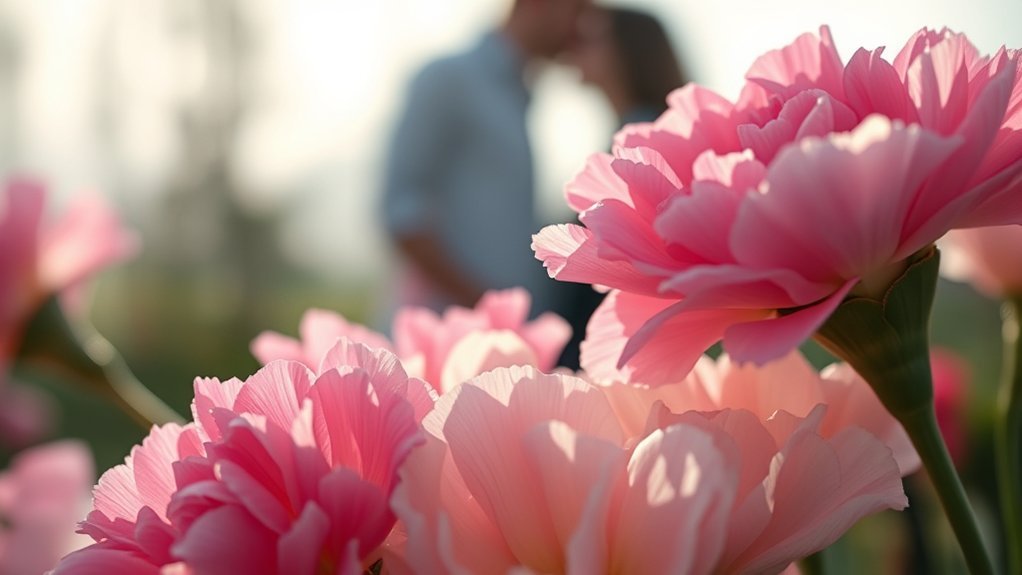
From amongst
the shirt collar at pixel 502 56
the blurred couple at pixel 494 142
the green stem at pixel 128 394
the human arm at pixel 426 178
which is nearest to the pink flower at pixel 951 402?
the green stem at pixel 128 394

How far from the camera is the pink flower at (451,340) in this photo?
0.76ft

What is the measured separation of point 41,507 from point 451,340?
183mm

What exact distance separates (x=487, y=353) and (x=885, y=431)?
0.08 meters

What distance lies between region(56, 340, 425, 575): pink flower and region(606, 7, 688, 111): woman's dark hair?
1.44m

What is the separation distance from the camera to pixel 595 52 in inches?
62.9

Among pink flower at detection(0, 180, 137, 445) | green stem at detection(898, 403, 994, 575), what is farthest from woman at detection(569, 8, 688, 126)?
green stem at detection(898, 403, 994, 575)

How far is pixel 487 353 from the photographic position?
0.75 feet

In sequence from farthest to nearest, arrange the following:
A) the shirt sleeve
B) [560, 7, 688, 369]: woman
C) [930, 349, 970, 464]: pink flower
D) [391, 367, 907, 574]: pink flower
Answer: [560, 7, 688, 369]: woman < the shirt sleeve < [930, 349, 970, 464]: pink flower < [391, 367, 907, 574]: pink flower

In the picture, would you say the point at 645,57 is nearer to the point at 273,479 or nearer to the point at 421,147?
the point at 421,147

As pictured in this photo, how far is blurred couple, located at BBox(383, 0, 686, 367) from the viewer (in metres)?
1.35

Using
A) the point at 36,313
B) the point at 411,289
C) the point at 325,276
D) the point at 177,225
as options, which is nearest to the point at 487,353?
the point at 36,313

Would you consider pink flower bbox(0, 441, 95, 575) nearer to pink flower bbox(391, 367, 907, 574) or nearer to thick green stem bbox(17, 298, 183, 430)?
thick green stem bbox(17, 298, 183, 430)

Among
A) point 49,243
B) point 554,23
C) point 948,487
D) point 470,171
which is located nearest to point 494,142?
point 470,171

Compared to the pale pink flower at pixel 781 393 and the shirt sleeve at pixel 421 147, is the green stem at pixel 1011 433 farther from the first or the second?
the shirt sleeve at pixel 421 147
